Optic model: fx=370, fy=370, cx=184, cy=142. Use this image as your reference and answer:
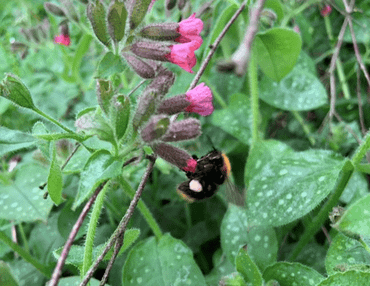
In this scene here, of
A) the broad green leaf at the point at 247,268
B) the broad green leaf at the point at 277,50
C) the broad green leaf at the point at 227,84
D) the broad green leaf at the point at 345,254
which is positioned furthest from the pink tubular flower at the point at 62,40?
the broad green leaf at the point at 345,254

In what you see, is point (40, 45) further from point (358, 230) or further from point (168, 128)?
point (358, 230)

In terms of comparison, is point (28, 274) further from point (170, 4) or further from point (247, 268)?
point (170, 4)

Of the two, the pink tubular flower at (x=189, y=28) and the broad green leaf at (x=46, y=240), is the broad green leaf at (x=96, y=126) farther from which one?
the broad green leaf at (x=46, y=240)

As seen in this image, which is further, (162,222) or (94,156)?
(162,222)

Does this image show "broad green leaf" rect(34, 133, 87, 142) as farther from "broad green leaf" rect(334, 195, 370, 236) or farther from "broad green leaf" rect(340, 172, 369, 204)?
"broad green leaf" rect(340, 172, 369, 204)

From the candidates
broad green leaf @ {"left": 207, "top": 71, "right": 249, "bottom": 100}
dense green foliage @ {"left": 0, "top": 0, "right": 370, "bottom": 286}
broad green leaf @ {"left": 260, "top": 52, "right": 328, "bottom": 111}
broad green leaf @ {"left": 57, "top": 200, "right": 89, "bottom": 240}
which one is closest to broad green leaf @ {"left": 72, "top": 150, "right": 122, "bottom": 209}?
dense green foliage @ {"left": 0, "top": 0, "right": 370, "bottom": 286}

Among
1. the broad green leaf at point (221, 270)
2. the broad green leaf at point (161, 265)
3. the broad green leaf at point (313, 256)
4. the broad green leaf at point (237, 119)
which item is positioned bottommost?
the broad green leaf at point (221, 270)

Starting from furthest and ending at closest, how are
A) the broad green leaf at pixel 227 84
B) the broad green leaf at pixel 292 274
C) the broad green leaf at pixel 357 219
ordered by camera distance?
the broad green leaf at pixel 227 84 < the broad green leaf at pixel 292 274 < the broad green leaf at pixel 357 219

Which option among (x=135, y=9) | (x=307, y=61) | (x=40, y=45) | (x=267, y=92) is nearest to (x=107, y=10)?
(x=135, y=9)
